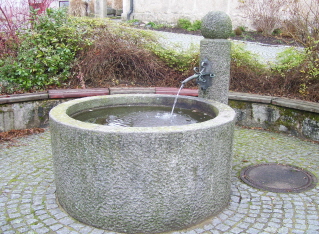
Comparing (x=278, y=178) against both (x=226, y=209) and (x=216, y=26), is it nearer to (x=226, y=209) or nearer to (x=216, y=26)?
(x=226, y=209)

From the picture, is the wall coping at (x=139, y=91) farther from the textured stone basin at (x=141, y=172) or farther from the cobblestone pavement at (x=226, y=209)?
the textured stone basin at (x=141, y=172)

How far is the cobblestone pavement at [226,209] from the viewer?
3.06 metres

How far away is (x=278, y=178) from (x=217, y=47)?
66.2 inches

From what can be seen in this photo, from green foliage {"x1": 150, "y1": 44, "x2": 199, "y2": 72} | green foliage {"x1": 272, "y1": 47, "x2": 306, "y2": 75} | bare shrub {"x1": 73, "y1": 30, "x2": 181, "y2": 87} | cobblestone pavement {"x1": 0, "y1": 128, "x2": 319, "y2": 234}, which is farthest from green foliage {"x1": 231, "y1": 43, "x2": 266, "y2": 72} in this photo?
cobblestone pavement {"x1": 0, "y1": 128, "x2": 319, "y2": 234}

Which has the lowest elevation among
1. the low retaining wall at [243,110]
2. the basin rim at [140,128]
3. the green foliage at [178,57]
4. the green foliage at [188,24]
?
the low retaining wall at [243,110]

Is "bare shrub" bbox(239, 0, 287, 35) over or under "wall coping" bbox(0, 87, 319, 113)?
over

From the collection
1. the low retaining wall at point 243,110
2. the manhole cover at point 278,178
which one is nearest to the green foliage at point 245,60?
the low retaining wall at point 243,110

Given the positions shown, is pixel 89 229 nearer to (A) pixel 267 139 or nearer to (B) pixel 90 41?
(A) pixel 267 139

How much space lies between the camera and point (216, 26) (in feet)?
13.5

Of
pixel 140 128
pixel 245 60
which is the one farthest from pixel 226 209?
pixel 245 60

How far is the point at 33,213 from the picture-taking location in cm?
328

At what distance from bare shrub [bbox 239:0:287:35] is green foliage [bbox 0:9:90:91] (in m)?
7.01

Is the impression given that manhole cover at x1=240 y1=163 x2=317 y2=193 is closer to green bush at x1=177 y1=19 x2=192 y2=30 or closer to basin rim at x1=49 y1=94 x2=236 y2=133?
basin rim at x1=49 y1=94 x2=236 y2=133

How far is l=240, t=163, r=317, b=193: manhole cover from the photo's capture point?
3.86m
